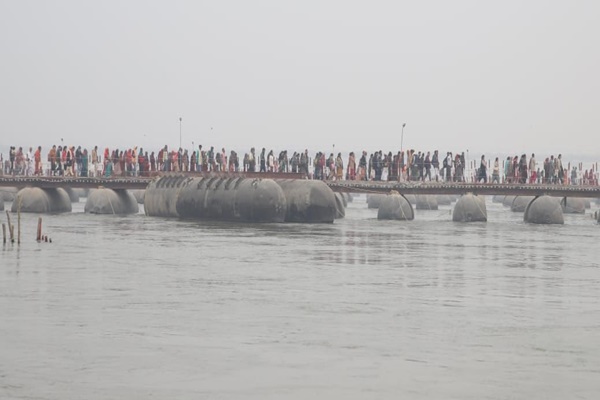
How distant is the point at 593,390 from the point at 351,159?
58.4 m

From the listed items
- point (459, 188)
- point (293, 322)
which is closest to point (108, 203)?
point (459, 188)

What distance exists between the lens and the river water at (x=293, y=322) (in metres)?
20.1

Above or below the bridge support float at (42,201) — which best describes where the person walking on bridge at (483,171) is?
above

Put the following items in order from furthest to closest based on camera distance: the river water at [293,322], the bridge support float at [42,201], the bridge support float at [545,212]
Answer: the bridge support float at [42,201] → the bridge support float at [545,212] → the river water at [293,322]

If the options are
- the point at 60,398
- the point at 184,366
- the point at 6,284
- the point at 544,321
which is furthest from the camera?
the point at 6,284

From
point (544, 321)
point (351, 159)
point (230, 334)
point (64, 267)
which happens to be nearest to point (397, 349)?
point (230, 334)

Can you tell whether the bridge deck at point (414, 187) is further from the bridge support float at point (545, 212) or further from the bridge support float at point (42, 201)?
the bridge support float at point (545, 212)

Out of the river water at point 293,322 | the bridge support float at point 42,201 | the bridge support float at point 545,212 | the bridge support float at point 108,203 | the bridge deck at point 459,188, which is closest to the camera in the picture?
the river water at point 293,322

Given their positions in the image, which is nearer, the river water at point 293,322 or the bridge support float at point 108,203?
the river water at point 293,322

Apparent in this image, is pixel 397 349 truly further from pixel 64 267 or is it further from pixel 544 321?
pixel 64 267

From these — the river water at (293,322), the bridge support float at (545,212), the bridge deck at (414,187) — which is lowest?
the river water at (293,322)

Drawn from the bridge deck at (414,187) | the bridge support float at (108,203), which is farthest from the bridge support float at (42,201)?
the bridge support float at (108,203)

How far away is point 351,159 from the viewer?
7794cm

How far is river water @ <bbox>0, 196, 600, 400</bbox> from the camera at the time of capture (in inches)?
791
